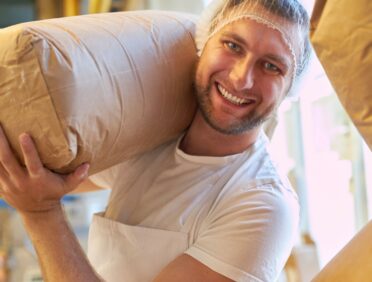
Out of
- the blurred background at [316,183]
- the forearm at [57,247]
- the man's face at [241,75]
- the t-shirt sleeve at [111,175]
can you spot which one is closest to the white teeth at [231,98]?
the man's face at [241,75]

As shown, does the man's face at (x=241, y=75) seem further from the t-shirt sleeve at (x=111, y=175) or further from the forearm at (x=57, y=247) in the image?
the forearm at (x=57, y=247)

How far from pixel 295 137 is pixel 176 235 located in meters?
1.24

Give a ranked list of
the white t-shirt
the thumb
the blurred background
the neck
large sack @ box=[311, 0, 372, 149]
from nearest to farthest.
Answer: large sack @ box=[311, 0, 372, 149] < the thumb < the white t-shirt < the neck < the blurred background

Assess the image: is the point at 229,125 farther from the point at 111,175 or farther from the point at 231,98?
the point at 111,175

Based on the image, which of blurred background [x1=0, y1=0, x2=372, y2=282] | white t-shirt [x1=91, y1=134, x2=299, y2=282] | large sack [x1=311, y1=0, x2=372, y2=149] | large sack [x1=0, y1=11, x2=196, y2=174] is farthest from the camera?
blurred background [x1=0, y1=0, x2=372, y2=282]

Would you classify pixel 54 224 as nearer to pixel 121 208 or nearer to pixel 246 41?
pixel 121 208

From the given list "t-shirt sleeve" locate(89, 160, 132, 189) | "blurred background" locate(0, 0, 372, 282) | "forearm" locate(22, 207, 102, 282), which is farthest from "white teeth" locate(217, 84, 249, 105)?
"blurred background" locate(0, 0, 372, 282)

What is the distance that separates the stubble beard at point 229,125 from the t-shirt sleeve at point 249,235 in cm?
12

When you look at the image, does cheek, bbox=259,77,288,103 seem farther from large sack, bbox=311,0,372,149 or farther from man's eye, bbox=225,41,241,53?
large sack, bbox=311,0,372,149

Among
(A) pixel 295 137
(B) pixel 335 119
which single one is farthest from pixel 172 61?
(A) pixel 295 137

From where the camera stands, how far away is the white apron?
3.24ft

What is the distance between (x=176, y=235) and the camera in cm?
99

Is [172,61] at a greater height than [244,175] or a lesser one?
greater

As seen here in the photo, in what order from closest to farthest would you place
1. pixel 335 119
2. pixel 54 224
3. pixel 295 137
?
pixel 54 224 → pixel 335 119 → pixel 295 137
